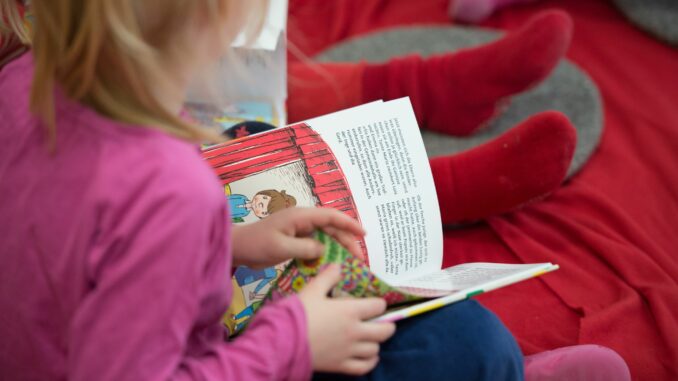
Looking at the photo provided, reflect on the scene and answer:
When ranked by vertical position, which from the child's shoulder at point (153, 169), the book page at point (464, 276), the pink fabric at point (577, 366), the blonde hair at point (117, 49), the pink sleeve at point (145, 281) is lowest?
the pink fabric at point (577, 366)

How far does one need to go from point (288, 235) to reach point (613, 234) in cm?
45

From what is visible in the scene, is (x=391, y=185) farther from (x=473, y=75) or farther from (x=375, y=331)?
(x=473, y=75)

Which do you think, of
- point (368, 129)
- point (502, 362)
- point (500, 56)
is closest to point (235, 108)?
point (368, 129)

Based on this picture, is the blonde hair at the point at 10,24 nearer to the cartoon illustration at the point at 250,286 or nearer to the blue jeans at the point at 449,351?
the cartoon illustration at the point at 250,286

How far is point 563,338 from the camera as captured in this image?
688 mm

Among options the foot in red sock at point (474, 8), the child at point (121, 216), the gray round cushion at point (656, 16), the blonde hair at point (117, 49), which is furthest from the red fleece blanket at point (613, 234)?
the blonde hair at point (117, 49)

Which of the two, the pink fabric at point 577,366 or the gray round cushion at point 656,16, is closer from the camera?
the pink fabric at point 577,366

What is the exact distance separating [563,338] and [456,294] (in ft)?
0.82

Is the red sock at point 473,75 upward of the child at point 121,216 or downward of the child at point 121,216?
downward

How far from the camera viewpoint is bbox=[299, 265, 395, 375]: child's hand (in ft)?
1.51

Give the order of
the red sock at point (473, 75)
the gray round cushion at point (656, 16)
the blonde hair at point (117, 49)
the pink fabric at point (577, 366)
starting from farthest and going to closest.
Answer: the gray round cushion at point (656, 16) → the red sock at point (473, 75) → the pink fabric at point (577, 366) → the blonde hair at point (117, 49)

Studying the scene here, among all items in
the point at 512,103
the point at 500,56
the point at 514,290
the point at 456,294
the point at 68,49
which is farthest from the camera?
the point at 512,103

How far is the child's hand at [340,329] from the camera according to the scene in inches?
18.1

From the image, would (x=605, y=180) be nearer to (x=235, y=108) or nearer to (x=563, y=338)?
(x=563, y=338)
